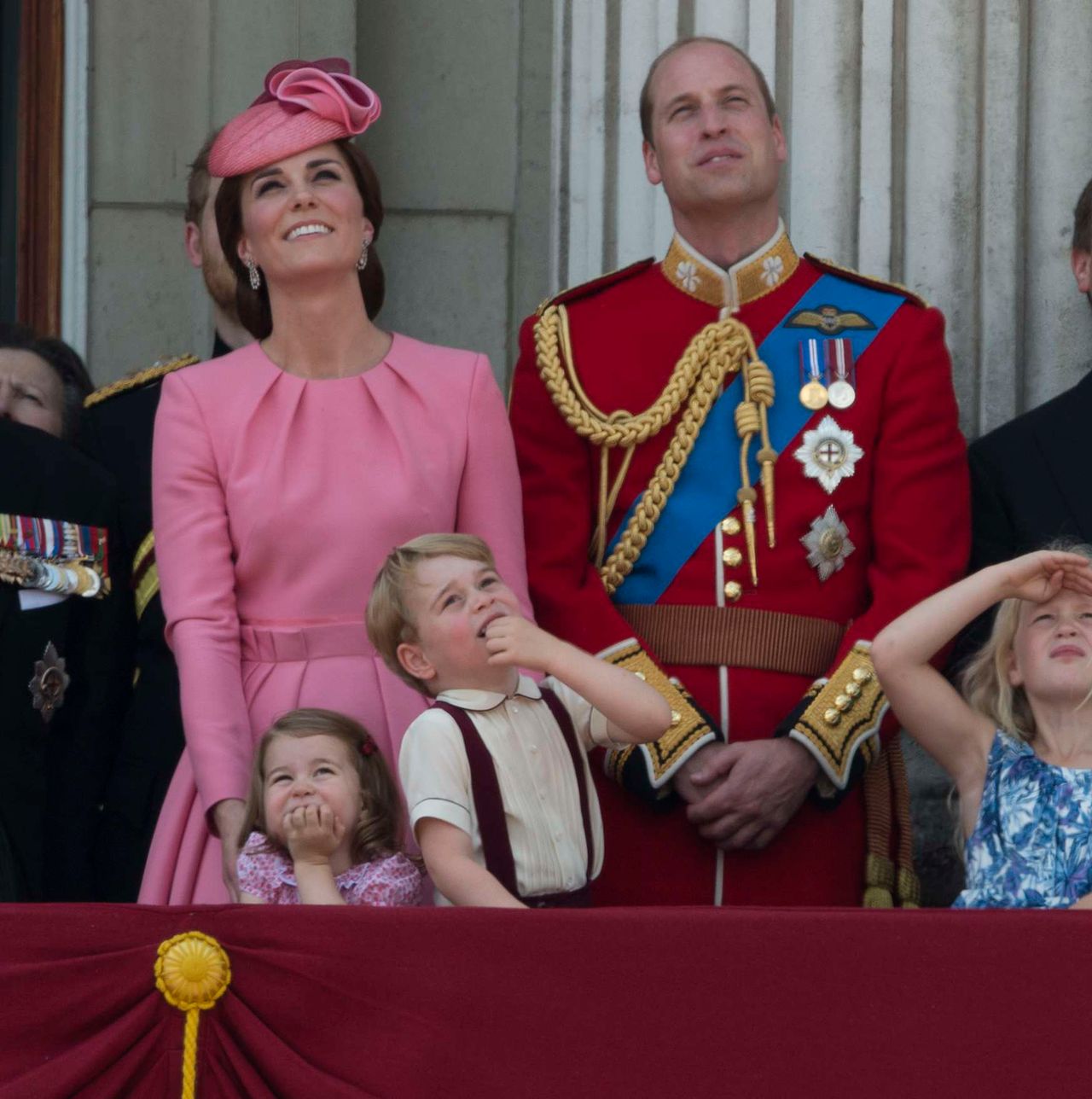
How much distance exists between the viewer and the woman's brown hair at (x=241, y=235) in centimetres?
394

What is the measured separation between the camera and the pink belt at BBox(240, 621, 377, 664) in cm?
372

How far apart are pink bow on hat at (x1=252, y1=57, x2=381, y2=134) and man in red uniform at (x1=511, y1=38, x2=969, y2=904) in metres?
0.51

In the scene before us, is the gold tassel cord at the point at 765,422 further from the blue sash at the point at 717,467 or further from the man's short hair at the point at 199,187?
the man's short hair at the point at 199,187

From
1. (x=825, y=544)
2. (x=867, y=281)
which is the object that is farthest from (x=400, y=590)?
(x=867, y=281)

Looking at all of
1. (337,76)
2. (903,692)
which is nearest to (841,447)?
(903,692)

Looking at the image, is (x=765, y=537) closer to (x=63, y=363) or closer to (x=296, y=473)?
(x=296, y=473)

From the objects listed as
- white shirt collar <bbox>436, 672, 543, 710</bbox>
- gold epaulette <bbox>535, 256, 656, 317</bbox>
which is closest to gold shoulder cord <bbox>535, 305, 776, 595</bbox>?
gold epaulette <bbox>535, 256, 656, 317</bbox>

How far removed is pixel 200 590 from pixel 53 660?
1.33 feet

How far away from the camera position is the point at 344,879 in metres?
3.41

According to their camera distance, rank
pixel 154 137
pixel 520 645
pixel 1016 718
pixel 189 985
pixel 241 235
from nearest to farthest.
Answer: pixel 189 985 < pixel 520 645 < pixel 1016 718 < pixel 241 235 < pixel 154 137

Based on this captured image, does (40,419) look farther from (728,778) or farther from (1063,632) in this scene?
(1063,632)

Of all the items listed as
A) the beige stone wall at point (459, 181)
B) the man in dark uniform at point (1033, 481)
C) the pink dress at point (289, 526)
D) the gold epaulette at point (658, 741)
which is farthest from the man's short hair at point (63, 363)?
the man in dark uniform at point (1033, 481)

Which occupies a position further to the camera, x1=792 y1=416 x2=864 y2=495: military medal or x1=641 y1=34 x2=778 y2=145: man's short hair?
x1=641 y1=34 x2=778 y2=145: man's short hair

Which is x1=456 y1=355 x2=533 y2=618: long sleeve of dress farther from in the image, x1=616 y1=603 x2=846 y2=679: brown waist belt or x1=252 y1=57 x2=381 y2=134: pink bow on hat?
x1=252 y1=57 x2=381 y2=134: pink bow on hat
